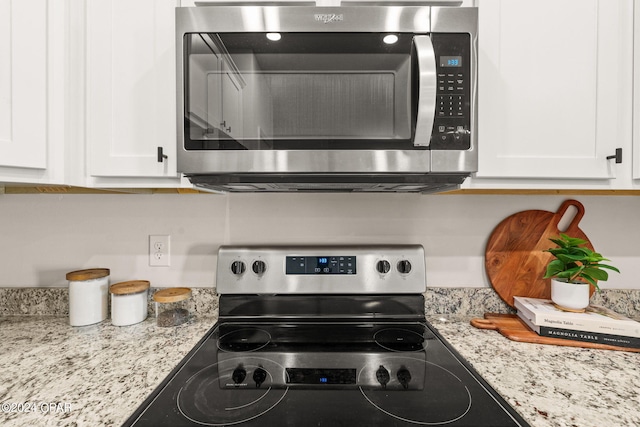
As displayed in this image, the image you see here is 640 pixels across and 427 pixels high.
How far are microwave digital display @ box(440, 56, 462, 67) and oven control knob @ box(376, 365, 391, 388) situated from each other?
2.48ft

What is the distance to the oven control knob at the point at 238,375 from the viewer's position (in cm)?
79

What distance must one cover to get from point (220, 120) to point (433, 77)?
19.7 inches

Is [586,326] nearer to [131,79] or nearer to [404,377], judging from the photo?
[404,377]

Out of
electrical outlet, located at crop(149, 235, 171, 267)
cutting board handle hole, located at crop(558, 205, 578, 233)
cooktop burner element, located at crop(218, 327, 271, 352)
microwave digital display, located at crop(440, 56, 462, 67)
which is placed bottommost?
cooktop burner element, located at crop(218, 327, 271, 352)

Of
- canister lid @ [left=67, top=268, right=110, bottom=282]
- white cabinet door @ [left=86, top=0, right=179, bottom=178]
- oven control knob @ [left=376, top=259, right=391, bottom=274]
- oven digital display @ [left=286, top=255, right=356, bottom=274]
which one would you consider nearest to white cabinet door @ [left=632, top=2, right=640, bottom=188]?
oven control knob @ [left=376, top=259, right=391, bottom=274]

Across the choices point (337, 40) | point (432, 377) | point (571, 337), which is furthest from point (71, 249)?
point (571, 337)

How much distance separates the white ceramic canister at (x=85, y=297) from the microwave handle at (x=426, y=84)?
43.8 inches

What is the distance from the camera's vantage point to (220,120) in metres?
0.79

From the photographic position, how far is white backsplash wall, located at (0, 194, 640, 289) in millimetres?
1192

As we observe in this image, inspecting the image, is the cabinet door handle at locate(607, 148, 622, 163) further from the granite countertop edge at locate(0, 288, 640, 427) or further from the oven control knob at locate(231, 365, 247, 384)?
the oven control knob at locate(231, 365, 247, 384)

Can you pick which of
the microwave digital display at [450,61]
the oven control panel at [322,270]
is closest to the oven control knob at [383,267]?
the oven control panel at [322,270]

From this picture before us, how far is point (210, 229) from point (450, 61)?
36.5 inches

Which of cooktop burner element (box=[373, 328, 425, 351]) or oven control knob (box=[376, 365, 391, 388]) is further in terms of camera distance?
cooktop burner element (box=[373, 328, 425, 351])

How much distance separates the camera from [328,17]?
767 mm
